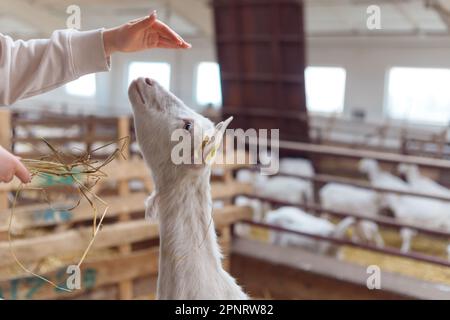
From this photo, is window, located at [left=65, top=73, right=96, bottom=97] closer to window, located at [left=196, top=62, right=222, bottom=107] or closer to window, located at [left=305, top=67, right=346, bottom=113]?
window, located at [left=196, top=62, right=222, bottom=107]

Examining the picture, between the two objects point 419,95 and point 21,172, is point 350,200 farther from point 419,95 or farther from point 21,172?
point 21,172

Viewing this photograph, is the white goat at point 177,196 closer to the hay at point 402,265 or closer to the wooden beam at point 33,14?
the hay at point 402,265

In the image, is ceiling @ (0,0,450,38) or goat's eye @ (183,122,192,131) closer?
goat's eye @ (183,122,192,131)

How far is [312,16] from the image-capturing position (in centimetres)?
692

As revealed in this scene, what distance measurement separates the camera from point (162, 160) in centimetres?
85

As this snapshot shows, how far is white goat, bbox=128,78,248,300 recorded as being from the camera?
833mm

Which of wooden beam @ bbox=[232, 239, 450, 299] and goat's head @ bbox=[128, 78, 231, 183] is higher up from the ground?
goat's head @ bbox=[128, 78, 231, 183]

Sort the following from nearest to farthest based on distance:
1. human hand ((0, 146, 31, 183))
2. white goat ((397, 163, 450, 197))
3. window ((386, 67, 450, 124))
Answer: human hand ((0, 146, 31, 183))
white goat ((397, 163, 450, 197))
window ((386, 67, 450, 124))

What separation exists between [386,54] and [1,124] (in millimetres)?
5746

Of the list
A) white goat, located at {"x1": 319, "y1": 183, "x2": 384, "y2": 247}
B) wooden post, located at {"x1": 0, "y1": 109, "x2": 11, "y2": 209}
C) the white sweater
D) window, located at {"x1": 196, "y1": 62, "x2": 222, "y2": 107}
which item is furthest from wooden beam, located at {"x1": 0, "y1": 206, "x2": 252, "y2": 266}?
window, located at {"x1": 196, "y1": 62, "x2": 222, "y2": 107}

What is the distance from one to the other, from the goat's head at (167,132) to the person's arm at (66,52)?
6cm

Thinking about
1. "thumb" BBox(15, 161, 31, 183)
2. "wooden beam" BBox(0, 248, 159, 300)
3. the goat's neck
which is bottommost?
"wooden beam" BBox(0, 248, 159, 300)

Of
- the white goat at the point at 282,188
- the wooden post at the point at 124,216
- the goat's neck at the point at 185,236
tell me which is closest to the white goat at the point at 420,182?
the white goat at the point at 282,188
